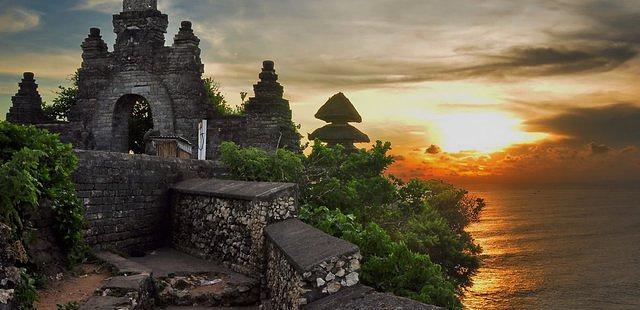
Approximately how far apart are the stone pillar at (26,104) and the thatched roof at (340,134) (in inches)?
490

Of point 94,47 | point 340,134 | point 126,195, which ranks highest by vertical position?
point 94,47

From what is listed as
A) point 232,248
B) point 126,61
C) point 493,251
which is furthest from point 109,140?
point 493,251

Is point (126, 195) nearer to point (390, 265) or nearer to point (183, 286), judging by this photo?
point (183, 286)

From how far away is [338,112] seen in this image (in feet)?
68.2

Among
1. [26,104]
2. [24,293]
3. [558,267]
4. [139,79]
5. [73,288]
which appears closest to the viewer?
[24,293]

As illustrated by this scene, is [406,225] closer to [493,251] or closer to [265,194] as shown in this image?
[265,194]

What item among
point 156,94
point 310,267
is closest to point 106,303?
point 310,267

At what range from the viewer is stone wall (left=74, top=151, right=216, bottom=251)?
11.1 meters

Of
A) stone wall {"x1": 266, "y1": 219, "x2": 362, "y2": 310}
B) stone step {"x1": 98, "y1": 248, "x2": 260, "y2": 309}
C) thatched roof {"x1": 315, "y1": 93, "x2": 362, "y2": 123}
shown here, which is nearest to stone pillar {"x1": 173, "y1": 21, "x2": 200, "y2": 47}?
thatched roof {"x1": 315, "y1": 93, "x2": 362, "y2": 123}

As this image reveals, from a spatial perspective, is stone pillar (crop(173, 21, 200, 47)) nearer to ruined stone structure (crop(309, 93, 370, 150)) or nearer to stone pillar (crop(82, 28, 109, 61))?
stone pillar (crop(82, 28, 109, 61))

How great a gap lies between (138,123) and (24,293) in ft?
70.2

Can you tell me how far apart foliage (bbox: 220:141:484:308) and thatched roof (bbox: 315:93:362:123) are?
143 cm

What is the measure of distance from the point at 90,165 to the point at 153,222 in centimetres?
230

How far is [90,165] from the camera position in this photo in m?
11.0
